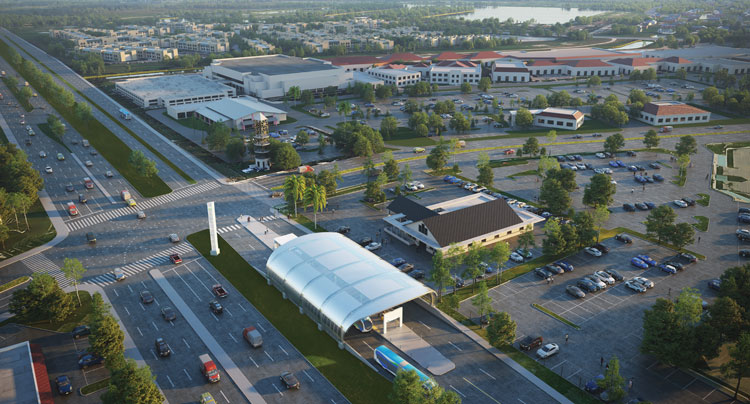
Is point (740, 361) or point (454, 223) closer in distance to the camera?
point (740, 361)

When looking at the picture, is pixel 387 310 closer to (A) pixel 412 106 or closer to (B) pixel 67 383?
(B) pixel 67 383

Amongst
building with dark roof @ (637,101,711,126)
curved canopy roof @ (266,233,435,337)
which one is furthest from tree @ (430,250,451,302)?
building with dark roof @ (637,101,711,126)

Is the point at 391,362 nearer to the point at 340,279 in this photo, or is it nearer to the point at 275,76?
the point at 340,279

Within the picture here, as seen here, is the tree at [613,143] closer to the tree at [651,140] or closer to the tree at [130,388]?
the tree at [651,140]

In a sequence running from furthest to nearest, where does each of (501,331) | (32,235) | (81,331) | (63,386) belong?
(32,235) → (81,331) → (501,331) → (63,386)

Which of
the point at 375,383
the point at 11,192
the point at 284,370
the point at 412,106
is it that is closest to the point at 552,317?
the point at 375,383

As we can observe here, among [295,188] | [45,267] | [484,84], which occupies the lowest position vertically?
[45,267]

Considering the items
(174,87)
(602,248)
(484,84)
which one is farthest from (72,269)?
(484,84)
